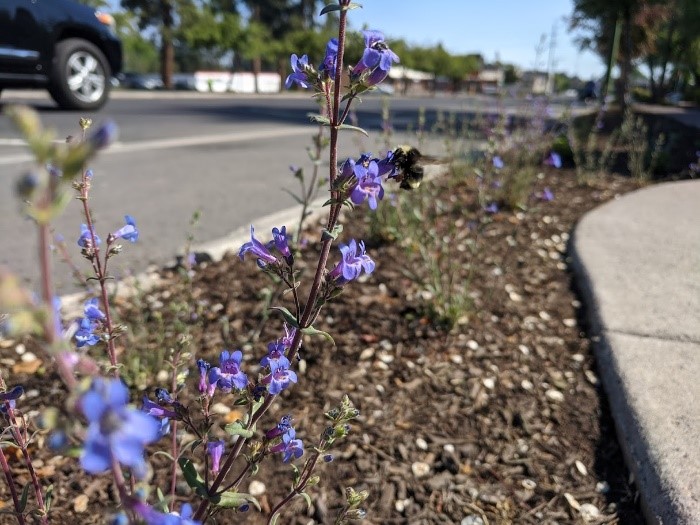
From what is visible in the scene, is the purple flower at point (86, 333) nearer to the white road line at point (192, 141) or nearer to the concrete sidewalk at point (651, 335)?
the concrete sidewalk at point (651, 335)

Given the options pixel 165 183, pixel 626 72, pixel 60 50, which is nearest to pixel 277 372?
pixel 165 183

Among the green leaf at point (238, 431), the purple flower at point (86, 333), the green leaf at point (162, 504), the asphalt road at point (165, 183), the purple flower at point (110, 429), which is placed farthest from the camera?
the asphalt road at point (165, 183)

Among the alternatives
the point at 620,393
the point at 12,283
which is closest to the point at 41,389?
the point at 12,283

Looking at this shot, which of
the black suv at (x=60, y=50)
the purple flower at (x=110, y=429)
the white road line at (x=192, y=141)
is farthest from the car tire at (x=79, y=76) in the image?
the purple flower at (x=110, y=429)

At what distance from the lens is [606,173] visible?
768 centimetres

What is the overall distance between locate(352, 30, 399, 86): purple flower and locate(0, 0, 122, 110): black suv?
30.4 feet

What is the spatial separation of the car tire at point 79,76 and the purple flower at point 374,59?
9.51 metres

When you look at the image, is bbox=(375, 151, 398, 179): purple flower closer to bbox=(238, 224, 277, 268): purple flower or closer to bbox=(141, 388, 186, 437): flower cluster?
bbox=(238, 224, 277, 268): purple flower

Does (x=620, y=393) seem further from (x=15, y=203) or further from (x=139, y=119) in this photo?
(x=139, y=119)

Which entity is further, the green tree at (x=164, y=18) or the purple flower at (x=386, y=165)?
the green tree at (x=164, y=18)

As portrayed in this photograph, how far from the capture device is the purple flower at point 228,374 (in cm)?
128

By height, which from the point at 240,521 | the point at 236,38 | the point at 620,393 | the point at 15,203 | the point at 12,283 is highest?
the point at 236,38

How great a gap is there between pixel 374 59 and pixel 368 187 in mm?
290

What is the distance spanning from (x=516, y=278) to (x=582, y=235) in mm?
1076
